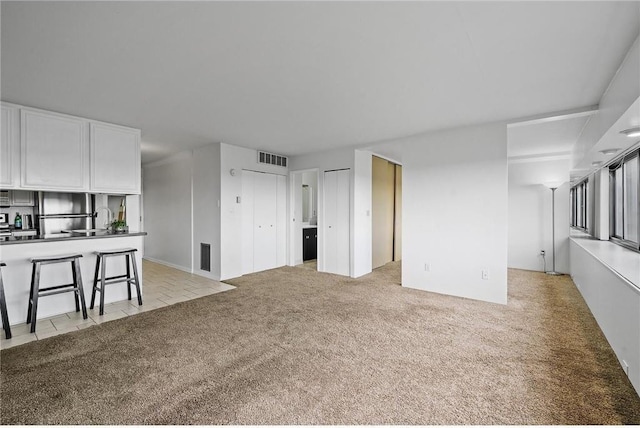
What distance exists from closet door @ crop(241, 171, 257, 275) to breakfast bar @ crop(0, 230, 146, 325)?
71.2 inches

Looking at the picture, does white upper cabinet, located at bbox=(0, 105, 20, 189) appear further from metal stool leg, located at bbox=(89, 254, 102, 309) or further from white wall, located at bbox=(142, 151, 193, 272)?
white wall, located at bbox=(142, 151, 193, 272)

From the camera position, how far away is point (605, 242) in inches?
159

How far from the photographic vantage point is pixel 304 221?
7285 mm

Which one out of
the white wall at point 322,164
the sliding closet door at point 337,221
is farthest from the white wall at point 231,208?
the sliding closet door at point 337,221

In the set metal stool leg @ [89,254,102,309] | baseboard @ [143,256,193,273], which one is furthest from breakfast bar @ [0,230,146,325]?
baseboard @ [143,256,193,273]

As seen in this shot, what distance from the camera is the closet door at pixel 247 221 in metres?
A: 5.40

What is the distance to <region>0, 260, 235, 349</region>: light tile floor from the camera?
2803mm

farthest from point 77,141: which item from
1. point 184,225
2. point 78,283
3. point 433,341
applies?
point 433,341

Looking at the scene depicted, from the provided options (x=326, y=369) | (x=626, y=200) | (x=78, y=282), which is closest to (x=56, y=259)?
(x=78, y=282)

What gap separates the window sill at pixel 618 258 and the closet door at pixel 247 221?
498 centimetres

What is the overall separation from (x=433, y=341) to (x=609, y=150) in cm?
290

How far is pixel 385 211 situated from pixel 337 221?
1411 millimetres

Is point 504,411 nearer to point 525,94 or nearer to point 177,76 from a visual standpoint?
point 525,94

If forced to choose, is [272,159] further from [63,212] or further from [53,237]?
[53,237]
